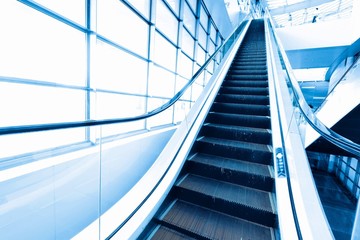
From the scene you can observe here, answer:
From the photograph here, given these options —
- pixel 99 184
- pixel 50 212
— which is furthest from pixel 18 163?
pixel 99 184

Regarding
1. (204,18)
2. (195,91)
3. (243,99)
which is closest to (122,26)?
(243,99)

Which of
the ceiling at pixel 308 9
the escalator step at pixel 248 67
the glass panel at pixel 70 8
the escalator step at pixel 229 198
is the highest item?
the ceiling at pixel 308 9

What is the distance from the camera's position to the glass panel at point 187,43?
698cm

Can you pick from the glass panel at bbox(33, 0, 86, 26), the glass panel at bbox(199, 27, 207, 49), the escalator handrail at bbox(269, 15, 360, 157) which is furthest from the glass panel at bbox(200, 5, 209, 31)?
the escalator handrail at bbox(269, 15, 360, 157)

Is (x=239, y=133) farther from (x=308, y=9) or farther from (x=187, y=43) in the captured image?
(x=308, y=9)

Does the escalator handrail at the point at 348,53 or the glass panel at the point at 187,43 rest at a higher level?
the escalator handrail at the point at 348,53

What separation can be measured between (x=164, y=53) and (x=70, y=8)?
3.12m

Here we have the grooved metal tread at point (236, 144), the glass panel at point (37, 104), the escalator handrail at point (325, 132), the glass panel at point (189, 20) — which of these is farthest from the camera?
the glass panel at point (189, 20)

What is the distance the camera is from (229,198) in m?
1.69

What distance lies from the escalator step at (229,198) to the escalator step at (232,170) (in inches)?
2.2

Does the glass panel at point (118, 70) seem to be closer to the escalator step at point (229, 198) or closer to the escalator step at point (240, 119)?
the escalator step at point (240, 119)

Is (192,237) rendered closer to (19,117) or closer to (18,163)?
(18,163)

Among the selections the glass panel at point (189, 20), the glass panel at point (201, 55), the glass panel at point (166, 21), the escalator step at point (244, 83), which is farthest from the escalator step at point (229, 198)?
the glass panel at point (201, 55)

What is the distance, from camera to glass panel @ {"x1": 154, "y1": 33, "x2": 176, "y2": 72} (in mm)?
5391
